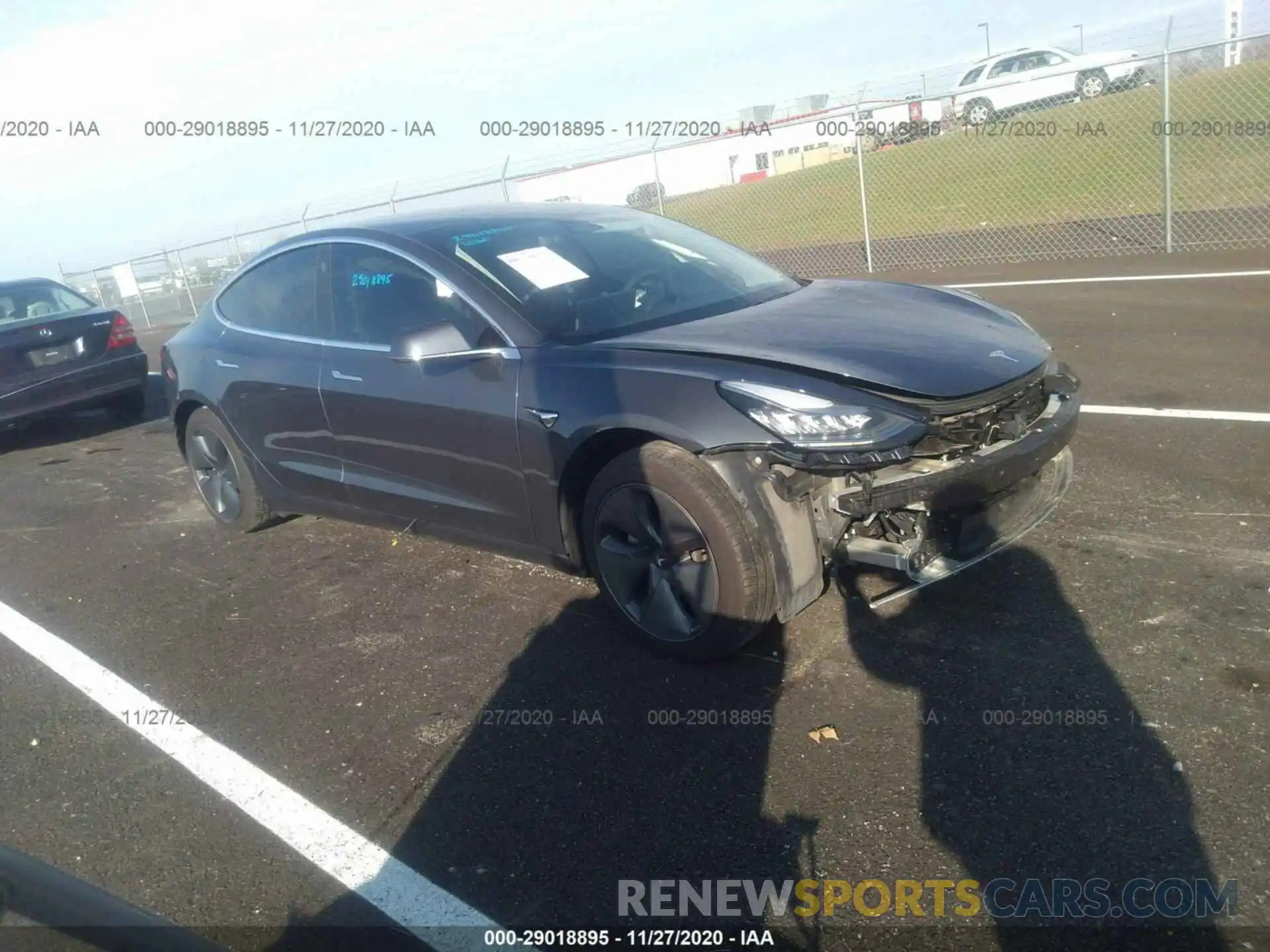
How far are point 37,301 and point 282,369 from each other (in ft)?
19.0

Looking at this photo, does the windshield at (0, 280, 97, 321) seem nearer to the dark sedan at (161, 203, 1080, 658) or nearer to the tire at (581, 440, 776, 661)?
the dark sedan at (161, 203, 1080, 658)

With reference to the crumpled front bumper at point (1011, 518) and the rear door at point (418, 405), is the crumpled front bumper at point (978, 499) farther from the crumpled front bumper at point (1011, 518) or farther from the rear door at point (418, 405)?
the rear door at point (418, 405)

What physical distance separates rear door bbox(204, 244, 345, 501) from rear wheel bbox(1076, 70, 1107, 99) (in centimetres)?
1396

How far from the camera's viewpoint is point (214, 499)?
584 cm

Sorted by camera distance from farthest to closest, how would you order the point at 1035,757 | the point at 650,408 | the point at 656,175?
the point at 656,175 → the point at 650,408 → the point at 1035,757

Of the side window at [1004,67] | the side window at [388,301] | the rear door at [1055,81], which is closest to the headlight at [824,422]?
the side window at [388,301]

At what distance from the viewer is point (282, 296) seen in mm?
4996

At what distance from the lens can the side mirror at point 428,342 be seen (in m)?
3.72

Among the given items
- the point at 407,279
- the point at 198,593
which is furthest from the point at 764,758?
the point at 198,593

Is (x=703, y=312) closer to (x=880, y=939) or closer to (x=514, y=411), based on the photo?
(x=514, y=411)

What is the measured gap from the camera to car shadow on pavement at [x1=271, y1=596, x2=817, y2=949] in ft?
8.50

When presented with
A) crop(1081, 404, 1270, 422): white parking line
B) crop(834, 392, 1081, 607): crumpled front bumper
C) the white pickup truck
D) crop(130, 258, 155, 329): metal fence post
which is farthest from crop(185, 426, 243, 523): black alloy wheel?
crop(130, 258, 155, 329): metal fence post

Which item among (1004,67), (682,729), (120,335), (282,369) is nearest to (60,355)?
Result: (120,335)

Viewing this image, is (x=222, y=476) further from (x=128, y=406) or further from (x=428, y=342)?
(x=128, y=406)
